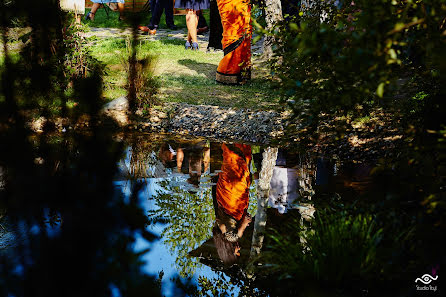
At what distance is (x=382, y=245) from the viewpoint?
2.91 m

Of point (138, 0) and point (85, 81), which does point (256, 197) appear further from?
point (138, 0)

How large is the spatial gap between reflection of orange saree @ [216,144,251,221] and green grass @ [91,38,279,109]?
37.8 inches

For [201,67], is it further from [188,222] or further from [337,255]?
[337,255]

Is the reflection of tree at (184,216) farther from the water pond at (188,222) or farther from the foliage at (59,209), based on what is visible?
the foliage at (59,209)

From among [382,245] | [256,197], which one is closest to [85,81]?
[382,245]

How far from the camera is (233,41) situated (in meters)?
7.57

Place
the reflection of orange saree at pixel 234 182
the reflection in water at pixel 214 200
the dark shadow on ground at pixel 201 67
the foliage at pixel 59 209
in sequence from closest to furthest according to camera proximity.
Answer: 1. the foliage at pixel 59 209
2. the reflection in water at pixel 214 200
3. the reflection of orange saree at pixel 234 182
4. the dark shadow on ground at pixel 201 67

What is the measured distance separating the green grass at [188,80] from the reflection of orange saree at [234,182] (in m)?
0.96

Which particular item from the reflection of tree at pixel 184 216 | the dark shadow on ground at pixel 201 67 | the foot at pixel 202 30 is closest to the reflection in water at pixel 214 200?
the reflection of tree at pixel 184 216

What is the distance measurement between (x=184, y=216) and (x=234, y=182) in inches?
36.3

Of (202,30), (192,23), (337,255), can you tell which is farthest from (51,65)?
(202,30)

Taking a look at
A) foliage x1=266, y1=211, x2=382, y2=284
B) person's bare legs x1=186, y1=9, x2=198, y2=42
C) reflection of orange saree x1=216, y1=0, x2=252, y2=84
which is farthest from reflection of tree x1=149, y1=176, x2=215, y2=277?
person's bare legs x1=186, y1=9, x2=198, y2=42

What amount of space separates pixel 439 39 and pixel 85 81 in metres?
1.87

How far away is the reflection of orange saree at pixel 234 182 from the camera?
446 centimetres
